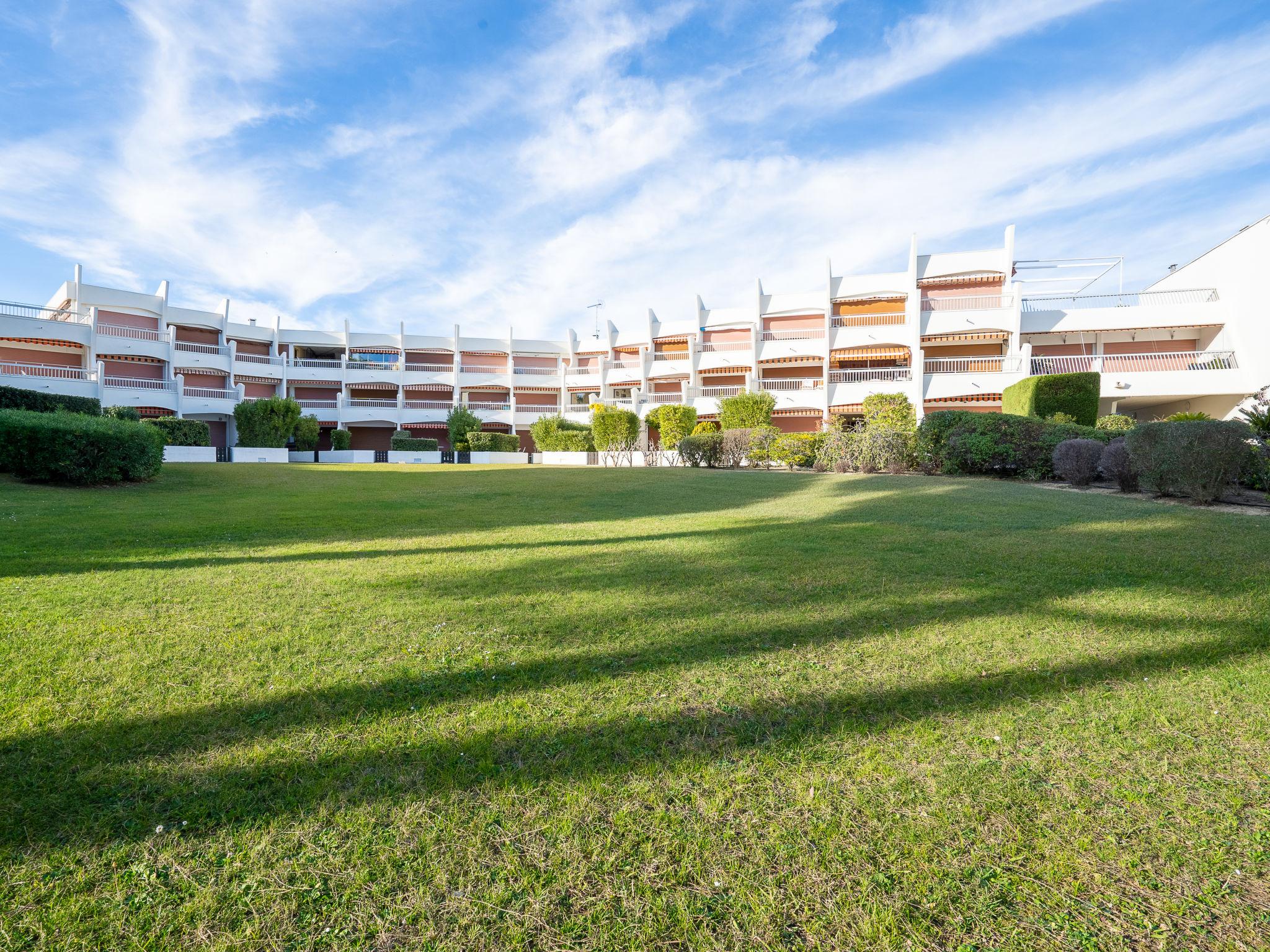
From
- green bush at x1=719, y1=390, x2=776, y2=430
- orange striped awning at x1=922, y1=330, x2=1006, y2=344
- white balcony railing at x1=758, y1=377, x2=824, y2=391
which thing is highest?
orange striped awning at x1=922, y1=330, x2=1006, y2=344

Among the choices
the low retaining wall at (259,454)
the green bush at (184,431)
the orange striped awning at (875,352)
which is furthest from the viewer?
the orange striped awning at (875,352)

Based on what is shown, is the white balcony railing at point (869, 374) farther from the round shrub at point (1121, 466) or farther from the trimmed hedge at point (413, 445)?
the trimmed hedge at point (413, 445)

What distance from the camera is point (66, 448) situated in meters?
10.6

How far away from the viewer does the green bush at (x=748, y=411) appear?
3145 cm

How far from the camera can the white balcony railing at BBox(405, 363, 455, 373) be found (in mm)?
50344

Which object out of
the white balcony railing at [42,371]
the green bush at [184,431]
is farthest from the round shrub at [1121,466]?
the white balcony railing at [42,371]

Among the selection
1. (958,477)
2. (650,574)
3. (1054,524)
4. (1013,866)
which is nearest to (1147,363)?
(958,477)

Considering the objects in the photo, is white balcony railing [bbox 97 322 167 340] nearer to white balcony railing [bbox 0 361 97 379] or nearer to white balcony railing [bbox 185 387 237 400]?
white balcony railing [bbox 0 361 97 379]

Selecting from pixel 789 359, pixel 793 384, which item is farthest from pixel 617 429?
pixel 789 359

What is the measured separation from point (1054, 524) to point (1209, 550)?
1.55m

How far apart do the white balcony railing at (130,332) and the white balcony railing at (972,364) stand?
154 ft

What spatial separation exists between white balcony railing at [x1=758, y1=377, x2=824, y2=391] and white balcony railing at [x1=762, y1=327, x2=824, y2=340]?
3.33 meters

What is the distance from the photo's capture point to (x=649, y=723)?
270 cm

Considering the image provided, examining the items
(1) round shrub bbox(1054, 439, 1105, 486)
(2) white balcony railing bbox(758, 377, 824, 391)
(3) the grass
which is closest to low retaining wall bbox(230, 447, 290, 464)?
(2) white balcony railing bbox(758, 377, 824, 391)
